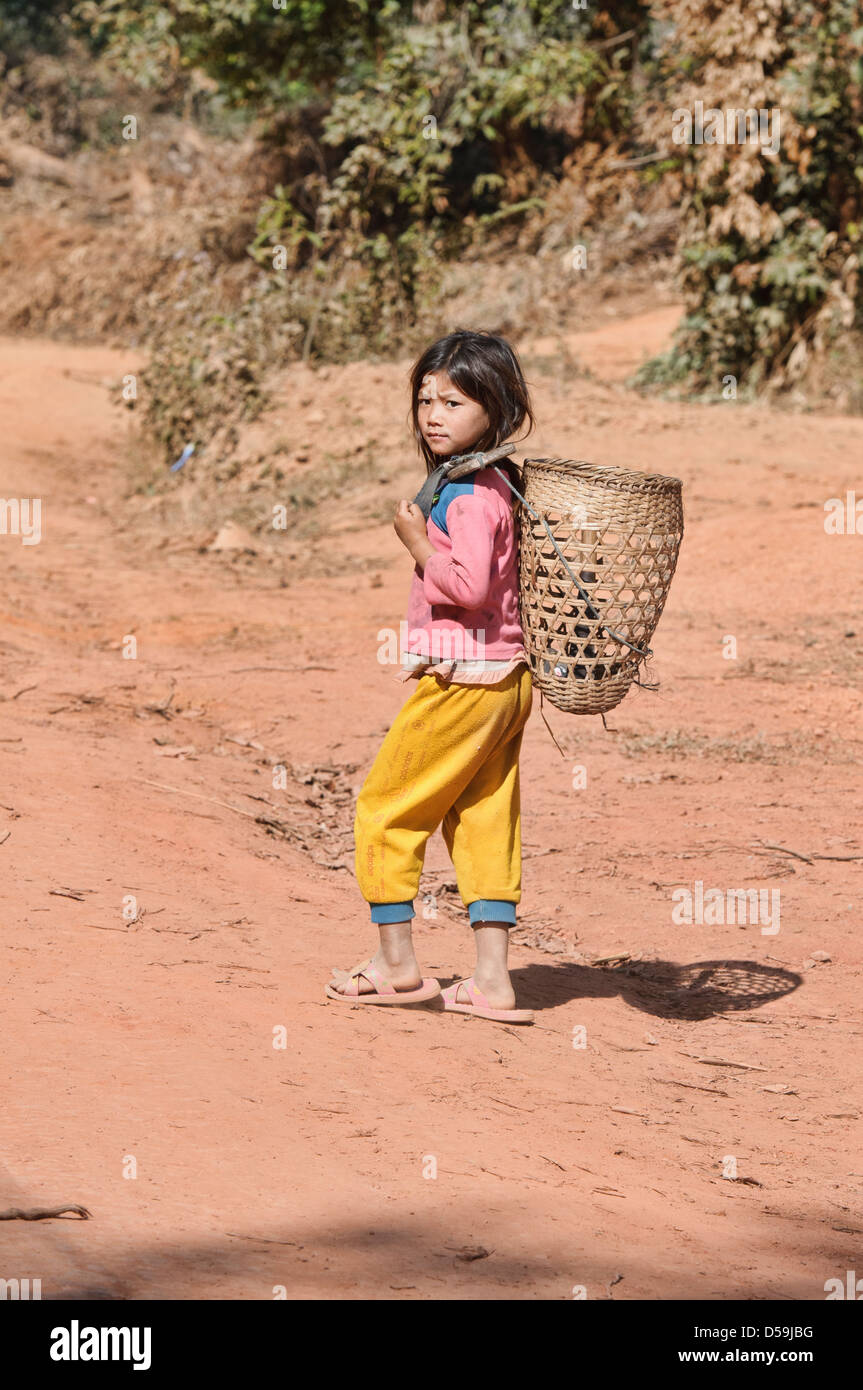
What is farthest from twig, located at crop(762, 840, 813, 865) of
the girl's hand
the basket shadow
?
the girl's hand

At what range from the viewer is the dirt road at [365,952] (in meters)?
2.43

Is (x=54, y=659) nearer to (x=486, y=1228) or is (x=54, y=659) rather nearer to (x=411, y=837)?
(x=411, y=837)

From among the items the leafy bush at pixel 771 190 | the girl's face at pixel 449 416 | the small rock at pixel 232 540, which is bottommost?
the girl's face at pixel 449 416

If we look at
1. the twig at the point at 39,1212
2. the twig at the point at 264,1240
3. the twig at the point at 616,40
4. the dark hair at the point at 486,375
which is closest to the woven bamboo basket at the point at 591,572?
the dark hair at the point at 486,375

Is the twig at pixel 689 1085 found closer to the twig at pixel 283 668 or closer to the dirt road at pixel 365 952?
the dirt road at pixel 365 952

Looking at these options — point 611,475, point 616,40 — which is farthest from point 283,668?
point 616,40

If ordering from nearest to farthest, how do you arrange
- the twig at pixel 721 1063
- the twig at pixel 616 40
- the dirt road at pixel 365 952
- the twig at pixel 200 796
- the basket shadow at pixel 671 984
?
the dirt road at pixel 365 952 → the twig at pixel 721 1063 → the basket shadow at pixel 671 984 → the twig at pixel 200 796 → the twig at pixel 616 40

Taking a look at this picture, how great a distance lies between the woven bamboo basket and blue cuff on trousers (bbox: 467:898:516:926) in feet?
1.66

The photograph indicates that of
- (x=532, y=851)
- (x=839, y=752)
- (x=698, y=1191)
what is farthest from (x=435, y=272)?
(x=698, y=1191)

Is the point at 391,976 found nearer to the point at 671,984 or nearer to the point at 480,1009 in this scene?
the point at 480,1009

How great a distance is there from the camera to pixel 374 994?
350 centimetres

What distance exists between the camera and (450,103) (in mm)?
15828

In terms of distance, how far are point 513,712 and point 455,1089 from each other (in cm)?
85

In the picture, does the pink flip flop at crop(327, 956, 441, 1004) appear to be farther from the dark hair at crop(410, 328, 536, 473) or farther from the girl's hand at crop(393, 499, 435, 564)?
the dark hair at crop(410, 328, 536, 473)
